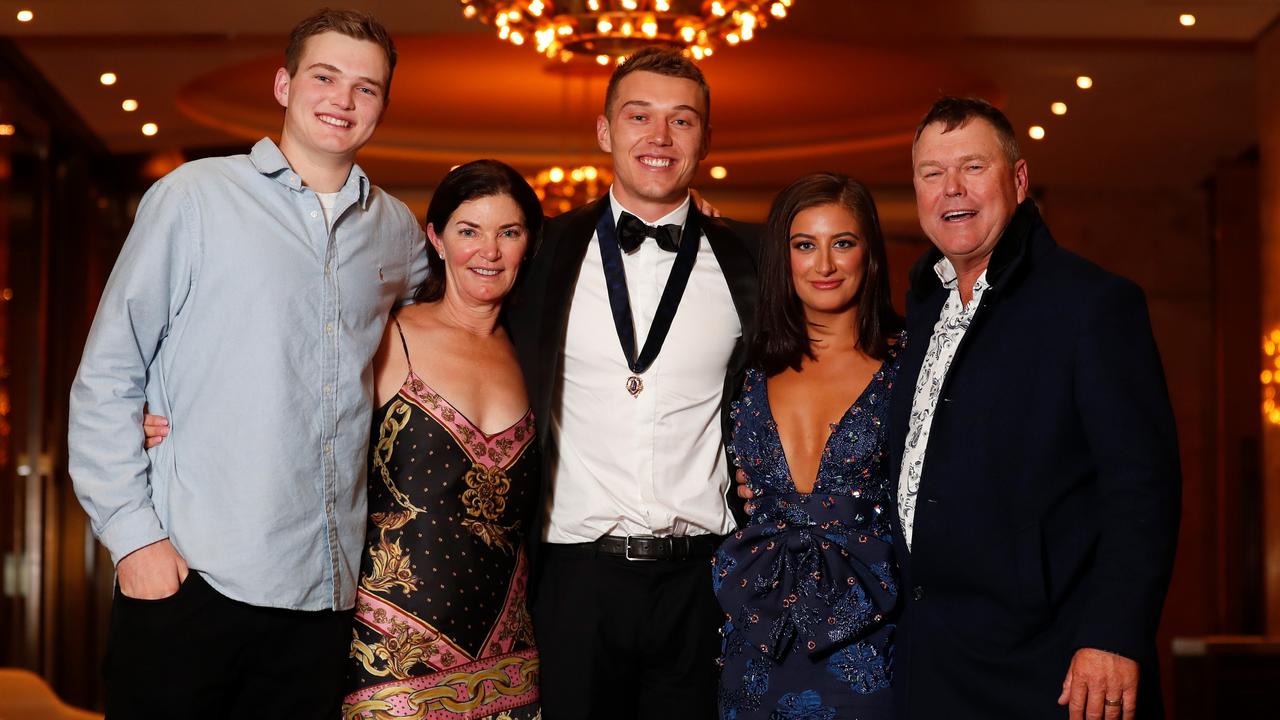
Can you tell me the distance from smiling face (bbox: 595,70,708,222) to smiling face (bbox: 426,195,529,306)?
401 mm

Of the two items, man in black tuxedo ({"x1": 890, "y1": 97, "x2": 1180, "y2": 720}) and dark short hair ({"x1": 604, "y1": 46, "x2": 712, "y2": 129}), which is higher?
dark short hair ({"x1": 604, "y1": 46, "x2": 712, "y2": 129})

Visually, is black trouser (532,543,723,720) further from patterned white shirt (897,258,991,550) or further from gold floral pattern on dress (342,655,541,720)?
patterned white shirt (897,258,991,550)

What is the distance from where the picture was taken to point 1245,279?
11.0 m

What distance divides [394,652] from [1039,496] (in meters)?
1.51

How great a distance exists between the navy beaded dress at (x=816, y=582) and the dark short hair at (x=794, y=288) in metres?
0.12

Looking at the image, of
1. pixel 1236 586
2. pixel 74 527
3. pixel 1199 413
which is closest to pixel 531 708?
pixel 74 527

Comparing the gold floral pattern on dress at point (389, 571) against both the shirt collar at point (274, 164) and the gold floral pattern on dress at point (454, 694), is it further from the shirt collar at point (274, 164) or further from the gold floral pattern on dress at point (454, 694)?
the shirt collar at point (274, 164)

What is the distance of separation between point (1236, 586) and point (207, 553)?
9992 mm

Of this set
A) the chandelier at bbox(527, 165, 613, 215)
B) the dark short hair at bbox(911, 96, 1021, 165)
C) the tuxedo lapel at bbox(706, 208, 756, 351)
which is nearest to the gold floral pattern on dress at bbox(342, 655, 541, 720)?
the tuxedo lapel at bbox(706, 208, 756, 351)

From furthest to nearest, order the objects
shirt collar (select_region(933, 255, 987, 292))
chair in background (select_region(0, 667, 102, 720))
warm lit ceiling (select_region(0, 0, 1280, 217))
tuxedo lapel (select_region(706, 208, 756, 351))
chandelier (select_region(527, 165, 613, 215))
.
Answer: chandelier (select_region(527, 165, 613, 215)) < warm lit ceiling (select_region(0, 0, 1280, 217)) < chair in background (select_region(0, 667, 102, 720)) < tuxedo lapel (select_region(706, 208, 756, 351)) < shirt collar (select_region(933, 255, 987, 292))

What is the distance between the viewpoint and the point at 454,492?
3.15 metres

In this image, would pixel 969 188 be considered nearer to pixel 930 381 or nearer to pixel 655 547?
pixel 930 381

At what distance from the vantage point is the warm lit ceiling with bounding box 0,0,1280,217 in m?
7.11

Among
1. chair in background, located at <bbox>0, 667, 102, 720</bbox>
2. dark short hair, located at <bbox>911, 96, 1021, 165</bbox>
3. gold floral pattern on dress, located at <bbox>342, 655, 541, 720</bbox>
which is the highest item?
dark short hair, located at <bbox>911, 96, 1021, 165</bbox>
